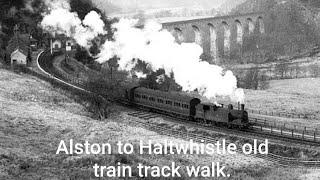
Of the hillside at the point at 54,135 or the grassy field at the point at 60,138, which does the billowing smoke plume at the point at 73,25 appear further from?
the grassy field at the point at 60,138

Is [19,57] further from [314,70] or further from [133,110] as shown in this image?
[314,70]

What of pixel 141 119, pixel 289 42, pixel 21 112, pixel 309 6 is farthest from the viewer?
Answer: pixel 309 6

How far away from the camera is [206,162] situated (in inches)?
1135

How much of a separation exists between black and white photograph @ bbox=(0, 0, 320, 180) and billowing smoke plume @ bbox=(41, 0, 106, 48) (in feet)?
0.77

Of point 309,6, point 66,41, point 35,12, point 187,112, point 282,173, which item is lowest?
point 282,173

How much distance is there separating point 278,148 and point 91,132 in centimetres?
1314

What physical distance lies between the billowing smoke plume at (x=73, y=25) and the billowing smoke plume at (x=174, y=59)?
17.4 ft

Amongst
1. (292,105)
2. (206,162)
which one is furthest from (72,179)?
(292,105)

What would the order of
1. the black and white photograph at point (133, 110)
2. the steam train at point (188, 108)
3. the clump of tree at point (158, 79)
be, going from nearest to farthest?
the black and white photograph at point (133, 110) < the steam train at point (188, 108) < the clump of tree at point (158, 79)

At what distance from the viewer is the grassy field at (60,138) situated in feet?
83.4

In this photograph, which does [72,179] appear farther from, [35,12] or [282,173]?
[35,12]

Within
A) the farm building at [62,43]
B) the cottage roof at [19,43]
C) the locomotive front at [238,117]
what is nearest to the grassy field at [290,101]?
the locomotive front at [238,117]

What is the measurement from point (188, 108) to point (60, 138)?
445 inches

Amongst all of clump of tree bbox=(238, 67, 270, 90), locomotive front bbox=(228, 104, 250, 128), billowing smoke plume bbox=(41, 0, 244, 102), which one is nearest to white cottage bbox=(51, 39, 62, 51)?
billowing smoke plume bbox=(41, 0, 244, 102)
